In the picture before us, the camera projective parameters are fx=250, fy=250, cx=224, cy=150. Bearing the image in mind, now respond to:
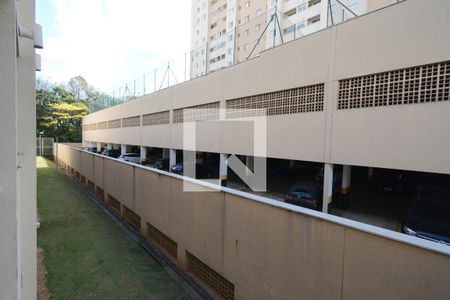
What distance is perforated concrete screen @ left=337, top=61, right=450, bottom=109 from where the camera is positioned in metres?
7.18

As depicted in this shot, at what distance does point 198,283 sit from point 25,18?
510 centimetres

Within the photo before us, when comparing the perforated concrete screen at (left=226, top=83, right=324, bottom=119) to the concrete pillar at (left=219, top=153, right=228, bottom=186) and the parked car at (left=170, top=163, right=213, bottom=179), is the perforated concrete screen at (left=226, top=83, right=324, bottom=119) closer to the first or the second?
the concrete pillar at (left=219, top=153, right=228, bottom=186)

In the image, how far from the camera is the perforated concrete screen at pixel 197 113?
49.7ft

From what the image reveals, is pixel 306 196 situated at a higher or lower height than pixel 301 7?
lower

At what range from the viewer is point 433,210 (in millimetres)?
7219

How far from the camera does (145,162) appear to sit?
22781 millimetres

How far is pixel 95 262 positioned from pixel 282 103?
30.0 feet

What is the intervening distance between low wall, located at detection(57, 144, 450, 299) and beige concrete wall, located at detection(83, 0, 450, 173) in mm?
6414

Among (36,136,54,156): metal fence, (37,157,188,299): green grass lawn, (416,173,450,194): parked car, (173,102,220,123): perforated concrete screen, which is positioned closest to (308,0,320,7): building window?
(173,102,220,123): perforated concrete screen

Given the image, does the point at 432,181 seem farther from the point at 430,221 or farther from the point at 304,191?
the point at 430,221

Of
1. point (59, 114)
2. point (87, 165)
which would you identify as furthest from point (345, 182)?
point (59, 114)

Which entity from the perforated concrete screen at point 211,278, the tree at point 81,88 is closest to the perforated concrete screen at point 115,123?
the perforated concrete screen at point 211,278

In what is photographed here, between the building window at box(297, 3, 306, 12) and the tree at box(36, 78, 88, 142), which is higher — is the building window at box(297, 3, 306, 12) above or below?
above

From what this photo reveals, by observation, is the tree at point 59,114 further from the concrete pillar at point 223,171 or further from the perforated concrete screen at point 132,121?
the concrete pillar at point 223,171
